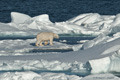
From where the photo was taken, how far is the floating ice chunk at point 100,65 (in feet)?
51.2

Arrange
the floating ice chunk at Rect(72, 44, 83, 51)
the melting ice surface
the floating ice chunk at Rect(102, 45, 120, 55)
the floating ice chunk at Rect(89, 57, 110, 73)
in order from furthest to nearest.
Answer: the floating ice chunk at Rect(72, 44, 83, 51) → the floating ice chunk at Rect(102, 45, 120, 55) → the floating ice chunk at Rect(89, 57, 110, 73) → the melting ice surface

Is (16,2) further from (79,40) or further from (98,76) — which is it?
(98,76)

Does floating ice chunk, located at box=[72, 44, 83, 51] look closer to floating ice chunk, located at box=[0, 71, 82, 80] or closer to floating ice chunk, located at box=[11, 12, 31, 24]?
floating ice chunk, located at box=[0, 71, 82, 80]

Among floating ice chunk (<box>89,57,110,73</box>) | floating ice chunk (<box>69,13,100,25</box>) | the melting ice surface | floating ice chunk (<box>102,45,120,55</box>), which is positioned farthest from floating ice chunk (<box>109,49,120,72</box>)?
floating ice chunk (<box>69,13,100,25</box>)

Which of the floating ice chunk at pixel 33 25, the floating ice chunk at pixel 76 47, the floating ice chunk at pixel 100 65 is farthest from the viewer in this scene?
the floating ice chunk at pixel 33 25

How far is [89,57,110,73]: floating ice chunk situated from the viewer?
15601mm

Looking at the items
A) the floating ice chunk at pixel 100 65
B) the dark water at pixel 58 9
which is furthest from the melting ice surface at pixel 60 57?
the dark water at pixel 58 9

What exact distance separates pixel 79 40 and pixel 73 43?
108cm

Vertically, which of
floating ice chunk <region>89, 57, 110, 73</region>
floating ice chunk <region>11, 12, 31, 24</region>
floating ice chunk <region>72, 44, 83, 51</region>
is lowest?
floating ice chunk <region>89, 57, 110, 73</region>

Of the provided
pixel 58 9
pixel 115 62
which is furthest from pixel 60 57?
pixel 58 9

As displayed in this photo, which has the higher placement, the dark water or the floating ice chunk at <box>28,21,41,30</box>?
the dark water

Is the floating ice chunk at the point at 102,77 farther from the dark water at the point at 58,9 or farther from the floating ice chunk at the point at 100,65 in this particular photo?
the dark water at the point at 58,9

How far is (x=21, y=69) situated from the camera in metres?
16.2

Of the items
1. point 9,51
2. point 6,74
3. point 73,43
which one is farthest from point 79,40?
point 6,74
